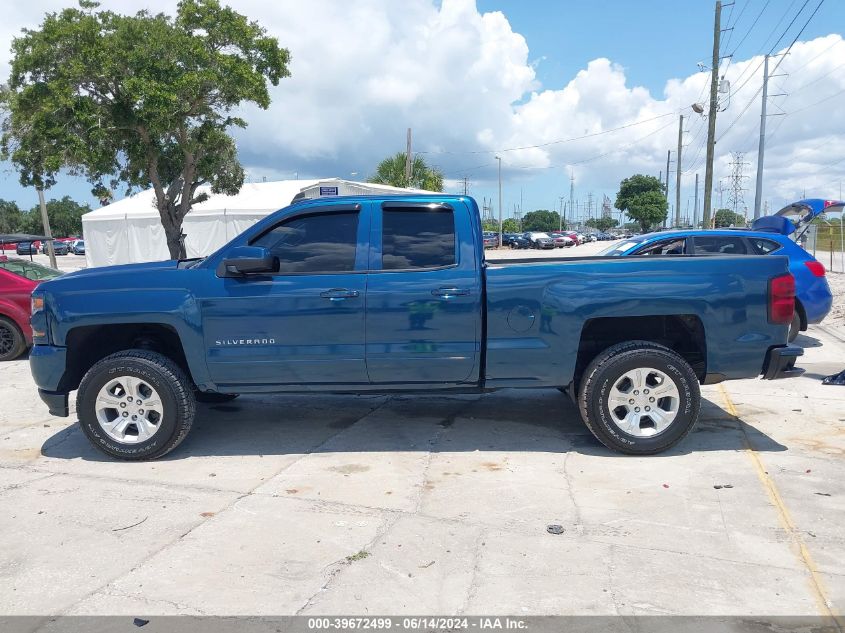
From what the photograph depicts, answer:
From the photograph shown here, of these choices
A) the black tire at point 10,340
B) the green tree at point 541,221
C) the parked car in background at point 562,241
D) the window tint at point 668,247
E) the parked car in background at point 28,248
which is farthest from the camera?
the green tree at point 541,221

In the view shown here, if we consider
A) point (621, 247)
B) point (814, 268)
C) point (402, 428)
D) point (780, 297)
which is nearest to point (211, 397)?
point (402, 428)

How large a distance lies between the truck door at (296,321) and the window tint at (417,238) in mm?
184

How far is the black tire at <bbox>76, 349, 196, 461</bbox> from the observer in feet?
16.9

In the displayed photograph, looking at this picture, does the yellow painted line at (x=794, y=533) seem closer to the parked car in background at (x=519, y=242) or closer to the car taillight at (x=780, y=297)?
the car taillight at (x=780, y=297)

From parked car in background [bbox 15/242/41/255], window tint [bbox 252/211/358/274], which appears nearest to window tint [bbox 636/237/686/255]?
window tint [bbox 252/211/358/274]

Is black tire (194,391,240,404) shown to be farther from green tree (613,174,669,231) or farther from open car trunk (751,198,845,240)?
green tree (613,174,669,231)

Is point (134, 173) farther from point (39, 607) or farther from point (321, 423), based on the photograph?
point (39, 607)

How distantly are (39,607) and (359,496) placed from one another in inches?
74.8

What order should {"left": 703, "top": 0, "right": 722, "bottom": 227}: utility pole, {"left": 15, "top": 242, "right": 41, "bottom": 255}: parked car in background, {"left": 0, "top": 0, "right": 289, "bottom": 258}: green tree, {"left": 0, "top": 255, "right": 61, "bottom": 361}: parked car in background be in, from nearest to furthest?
1. {"left": 0, "top": 255, "right": 61, "bottom": 361}: parked car in background
2. {"left": 15, "top": 242, "right": 41, "bottom": 255}: parked car in background
3. {"left": 0, "top": 0, "right": 289, "bottom": 258}: green tree
4. {"left": 703, "top": 0, "right": 722, "bottom": 227}: utility pole

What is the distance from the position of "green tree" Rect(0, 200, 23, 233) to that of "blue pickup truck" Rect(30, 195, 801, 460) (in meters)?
89.3

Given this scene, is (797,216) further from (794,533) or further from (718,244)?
(794,533)

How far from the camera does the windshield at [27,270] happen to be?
1009 centimetres

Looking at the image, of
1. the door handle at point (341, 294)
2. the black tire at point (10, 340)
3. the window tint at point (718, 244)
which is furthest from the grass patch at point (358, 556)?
the black tire at point (10, 340)

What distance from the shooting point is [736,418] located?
619 cm
